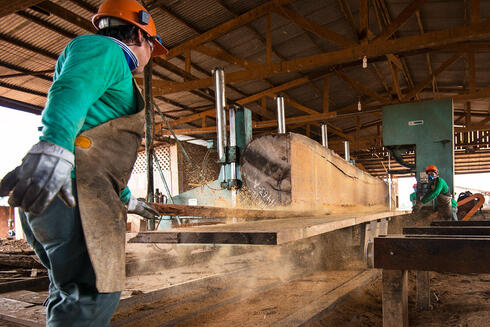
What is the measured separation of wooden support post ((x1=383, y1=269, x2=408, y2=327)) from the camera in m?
2.04

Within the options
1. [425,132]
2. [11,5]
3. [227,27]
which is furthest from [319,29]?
[11,5]

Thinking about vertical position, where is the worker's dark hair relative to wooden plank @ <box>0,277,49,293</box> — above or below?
above

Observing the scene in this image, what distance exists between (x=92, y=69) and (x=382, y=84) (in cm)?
1245

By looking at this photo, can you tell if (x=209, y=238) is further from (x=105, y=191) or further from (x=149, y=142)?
(x=149, y=142)

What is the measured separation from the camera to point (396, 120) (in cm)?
720

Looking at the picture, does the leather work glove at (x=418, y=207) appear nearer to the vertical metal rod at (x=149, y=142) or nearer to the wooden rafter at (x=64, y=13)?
the vertical metal rod at (x=149, y=142)

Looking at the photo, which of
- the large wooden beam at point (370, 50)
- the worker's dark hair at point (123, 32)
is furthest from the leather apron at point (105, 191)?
the large wooden beam at point (370, 50)

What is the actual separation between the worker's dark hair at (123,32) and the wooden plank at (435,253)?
5.38 feet

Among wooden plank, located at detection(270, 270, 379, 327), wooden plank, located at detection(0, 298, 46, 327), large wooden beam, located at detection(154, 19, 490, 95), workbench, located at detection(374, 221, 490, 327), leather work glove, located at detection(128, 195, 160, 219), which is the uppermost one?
large wooden beam, located at detection(154, 19, 490, 95)

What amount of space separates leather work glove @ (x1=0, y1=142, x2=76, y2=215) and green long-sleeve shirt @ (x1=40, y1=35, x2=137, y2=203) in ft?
0.15

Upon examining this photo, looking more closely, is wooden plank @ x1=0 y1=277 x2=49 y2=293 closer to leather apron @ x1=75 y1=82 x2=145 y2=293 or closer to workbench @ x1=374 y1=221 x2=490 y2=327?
leather apron @ x1=75 y1=82 x2=145 y2=293

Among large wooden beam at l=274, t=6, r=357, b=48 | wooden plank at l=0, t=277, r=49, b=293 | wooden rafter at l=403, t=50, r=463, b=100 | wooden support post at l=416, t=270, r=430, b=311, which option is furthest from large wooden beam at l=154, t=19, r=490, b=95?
wooden plank at l=0, t=277, r=49, b=293

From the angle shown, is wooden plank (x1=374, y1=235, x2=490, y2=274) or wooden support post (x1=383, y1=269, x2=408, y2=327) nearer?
wooden plank (x1=374, y1=235, x2=490, y2=274)

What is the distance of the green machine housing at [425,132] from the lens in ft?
22.2
